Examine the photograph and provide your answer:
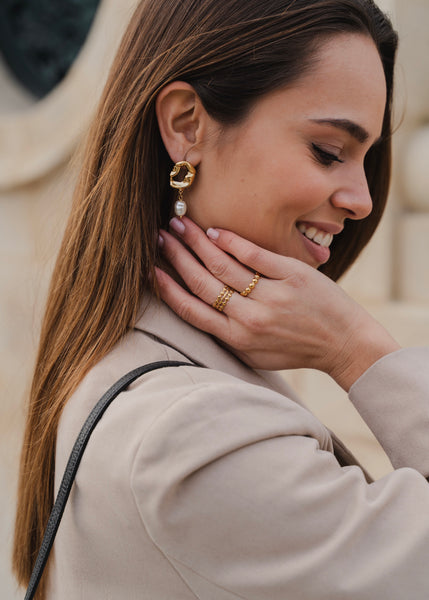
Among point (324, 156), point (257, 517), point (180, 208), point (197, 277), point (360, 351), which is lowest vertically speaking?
point (257, 517)

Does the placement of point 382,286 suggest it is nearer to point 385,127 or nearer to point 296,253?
point 385,127

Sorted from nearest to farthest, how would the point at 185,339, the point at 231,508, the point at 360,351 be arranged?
the point at 231,508, the point at 185,339, the point at 360,351

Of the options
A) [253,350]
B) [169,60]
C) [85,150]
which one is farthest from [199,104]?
[253,350]

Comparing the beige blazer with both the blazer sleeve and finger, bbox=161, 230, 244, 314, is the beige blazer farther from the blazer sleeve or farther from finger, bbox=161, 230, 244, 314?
finger, bbox=161, 230, 244, 314

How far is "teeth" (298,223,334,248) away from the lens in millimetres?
1472

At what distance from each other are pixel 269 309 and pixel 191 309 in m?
0.15

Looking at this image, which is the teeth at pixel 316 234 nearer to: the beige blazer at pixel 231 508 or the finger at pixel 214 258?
the finger at pixel 214 258

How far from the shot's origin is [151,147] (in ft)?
4.59

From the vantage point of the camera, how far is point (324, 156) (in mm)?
1368

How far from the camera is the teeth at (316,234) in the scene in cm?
147

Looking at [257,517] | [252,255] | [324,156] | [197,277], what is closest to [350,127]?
[324,156]

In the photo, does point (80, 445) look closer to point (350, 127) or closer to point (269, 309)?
point (269, 309)

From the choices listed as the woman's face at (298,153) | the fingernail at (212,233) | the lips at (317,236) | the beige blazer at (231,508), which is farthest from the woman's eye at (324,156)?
the beige blazer at (231,508)

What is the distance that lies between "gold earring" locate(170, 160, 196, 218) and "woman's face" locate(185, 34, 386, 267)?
24 millimetres
